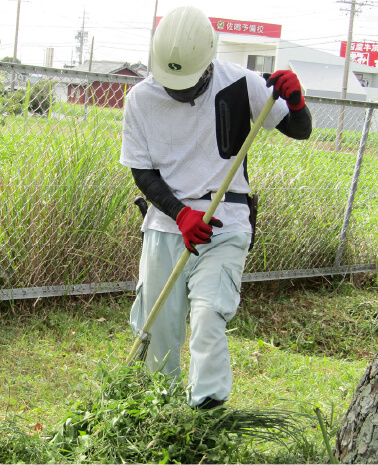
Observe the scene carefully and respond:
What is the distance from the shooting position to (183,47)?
2.62 meters

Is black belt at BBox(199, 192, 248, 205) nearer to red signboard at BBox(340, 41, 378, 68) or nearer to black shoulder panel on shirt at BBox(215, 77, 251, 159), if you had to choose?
black shoulder panel on shirt at BBox(215, 77, 251, 159)

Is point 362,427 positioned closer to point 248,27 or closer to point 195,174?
point 195,174

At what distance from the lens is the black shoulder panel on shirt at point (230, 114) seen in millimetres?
2764

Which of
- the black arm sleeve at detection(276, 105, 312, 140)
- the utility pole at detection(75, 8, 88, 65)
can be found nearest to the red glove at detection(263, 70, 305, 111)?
the black arm sleeve at detection(276, 105, 312, 140)

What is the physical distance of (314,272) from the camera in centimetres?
569

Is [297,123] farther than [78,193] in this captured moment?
No

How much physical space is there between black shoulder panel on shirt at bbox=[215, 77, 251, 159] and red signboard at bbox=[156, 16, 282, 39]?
64.7 metres

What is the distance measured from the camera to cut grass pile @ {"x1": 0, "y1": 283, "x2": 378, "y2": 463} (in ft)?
7.97

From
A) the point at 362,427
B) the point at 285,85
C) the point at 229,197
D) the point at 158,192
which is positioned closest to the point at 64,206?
the point at 158,192

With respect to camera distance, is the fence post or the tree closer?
the tree

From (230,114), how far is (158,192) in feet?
1.61

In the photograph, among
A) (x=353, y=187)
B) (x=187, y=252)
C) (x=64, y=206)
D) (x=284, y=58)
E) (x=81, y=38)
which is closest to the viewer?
(x=187, y=252)

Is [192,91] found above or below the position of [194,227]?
above

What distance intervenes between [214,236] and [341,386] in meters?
1.58
